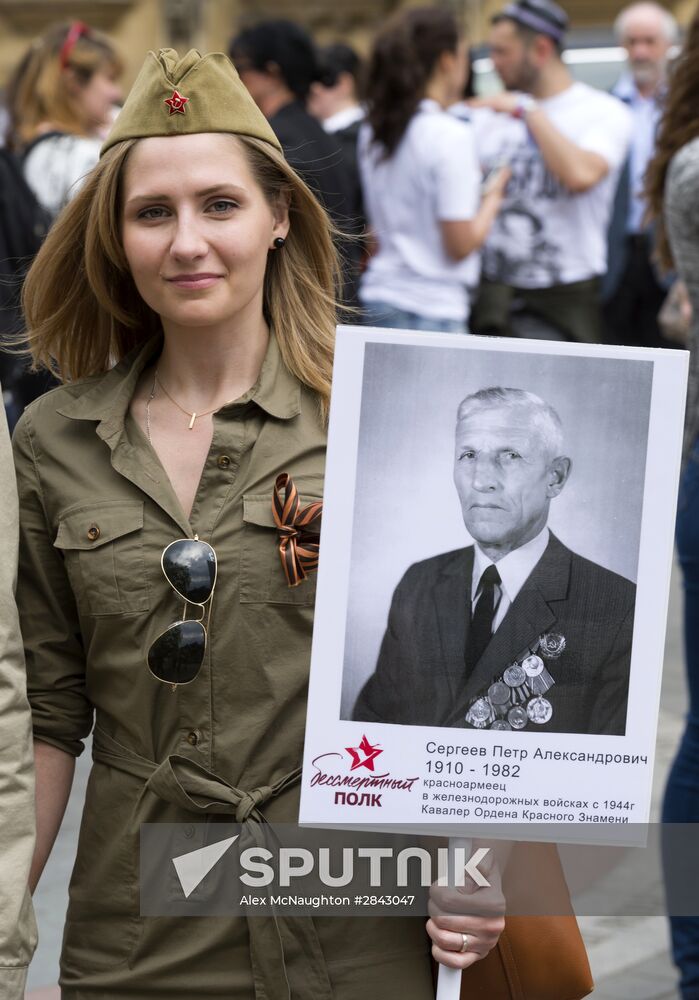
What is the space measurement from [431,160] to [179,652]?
16.1ft

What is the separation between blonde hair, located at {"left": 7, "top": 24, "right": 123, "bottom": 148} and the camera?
6.35 m

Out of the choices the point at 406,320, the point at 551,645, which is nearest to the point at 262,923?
the point at 551,645

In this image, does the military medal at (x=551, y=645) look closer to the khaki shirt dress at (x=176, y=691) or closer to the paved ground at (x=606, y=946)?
the khaki shirt dress at (x=176, y=691)

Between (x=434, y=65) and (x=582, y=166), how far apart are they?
765 millimetres

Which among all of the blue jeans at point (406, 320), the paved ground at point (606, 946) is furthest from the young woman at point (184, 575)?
the blue jeans at point (406, 320)

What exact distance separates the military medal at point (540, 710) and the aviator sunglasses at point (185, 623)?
43cm

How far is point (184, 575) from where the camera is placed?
213cm

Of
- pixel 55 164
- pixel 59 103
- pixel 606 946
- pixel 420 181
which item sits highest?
pixel 59 103

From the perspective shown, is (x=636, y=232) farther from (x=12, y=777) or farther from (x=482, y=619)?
(x=12, y=777)

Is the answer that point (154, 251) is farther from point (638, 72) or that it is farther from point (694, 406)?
point (638, 72)

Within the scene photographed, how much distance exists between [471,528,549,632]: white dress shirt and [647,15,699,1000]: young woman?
1.58m

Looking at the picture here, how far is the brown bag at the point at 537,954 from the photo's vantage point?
85.8 inches

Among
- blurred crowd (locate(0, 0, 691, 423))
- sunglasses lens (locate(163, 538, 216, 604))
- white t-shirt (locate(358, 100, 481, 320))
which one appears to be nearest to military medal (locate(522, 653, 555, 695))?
sunglasses lens (locate(163, 538, 216, 604))

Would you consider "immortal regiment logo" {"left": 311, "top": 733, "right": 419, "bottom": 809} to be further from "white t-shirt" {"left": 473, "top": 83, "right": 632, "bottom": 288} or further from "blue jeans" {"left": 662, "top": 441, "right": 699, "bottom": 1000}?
"white t-shirt" {"left": 473, "top": 83, "right": 632, "bottom": 288}
